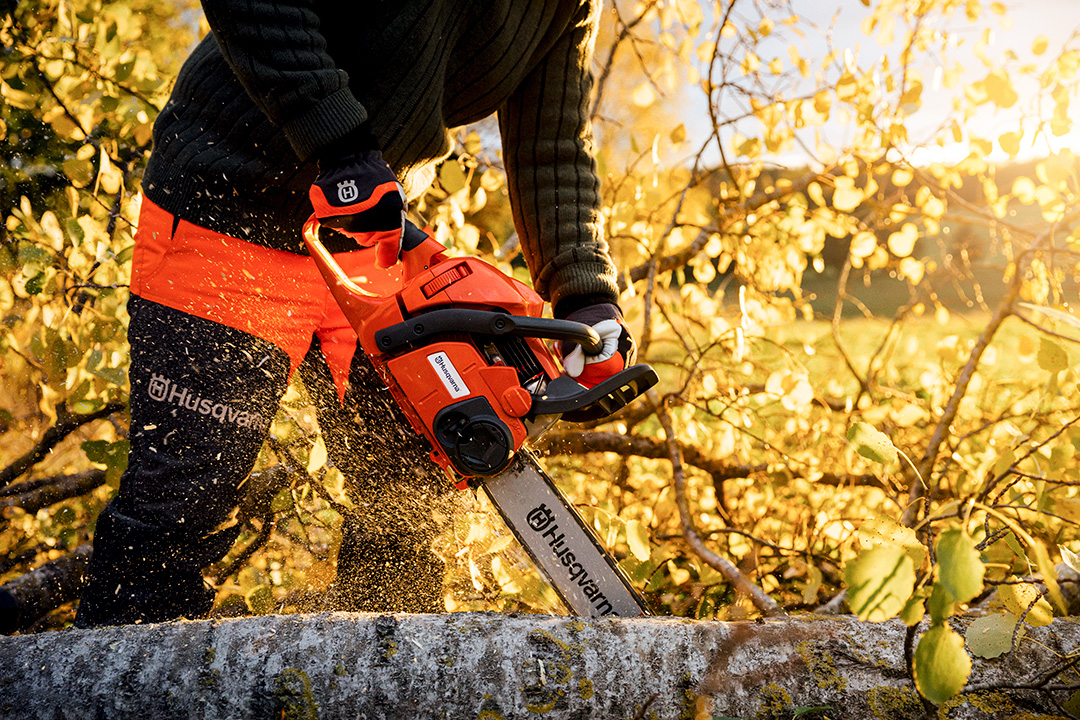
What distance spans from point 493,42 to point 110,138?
1.66 m

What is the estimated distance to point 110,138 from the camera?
240cm

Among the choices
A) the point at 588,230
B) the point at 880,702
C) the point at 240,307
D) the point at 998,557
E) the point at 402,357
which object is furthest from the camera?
the point at 588,230

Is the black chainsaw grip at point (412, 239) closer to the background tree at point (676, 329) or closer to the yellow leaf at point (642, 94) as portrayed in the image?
the background tree at point (676, 329)

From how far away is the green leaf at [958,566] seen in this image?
0.62m

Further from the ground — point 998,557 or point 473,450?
point 473,450

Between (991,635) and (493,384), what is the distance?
2.84ft

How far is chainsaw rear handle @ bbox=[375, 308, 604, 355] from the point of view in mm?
1319

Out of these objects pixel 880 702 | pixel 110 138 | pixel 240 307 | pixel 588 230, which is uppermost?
pixel 110 138

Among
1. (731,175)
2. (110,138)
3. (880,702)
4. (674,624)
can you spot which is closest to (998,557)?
(880,702)

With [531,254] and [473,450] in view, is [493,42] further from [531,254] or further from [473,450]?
[473,450]

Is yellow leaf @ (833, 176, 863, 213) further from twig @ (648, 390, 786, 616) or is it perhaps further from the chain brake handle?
the chain brake handle

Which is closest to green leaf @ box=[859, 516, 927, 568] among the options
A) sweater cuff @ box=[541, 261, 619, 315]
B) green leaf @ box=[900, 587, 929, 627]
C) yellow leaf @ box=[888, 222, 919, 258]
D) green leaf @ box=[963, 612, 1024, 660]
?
green leaf @ box=[900, 587, 929, 627]

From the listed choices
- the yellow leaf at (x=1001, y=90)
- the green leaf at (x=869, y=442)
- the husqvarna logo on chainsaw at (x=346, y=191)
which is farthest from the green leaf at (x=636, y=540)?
the yellow leaf at (x=1001, y=90)

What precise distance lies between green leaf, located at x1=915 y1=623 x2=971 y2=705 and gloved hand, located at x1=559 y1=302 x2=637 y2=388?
843 millimetres
